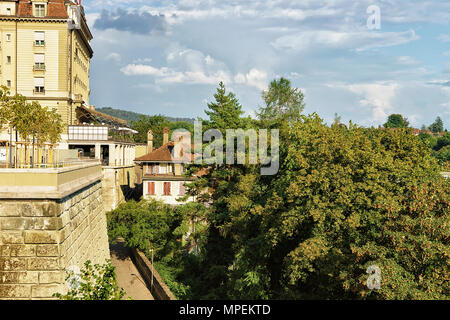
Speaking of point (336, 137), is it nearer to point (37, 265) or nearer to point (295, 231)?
point (295, 231)

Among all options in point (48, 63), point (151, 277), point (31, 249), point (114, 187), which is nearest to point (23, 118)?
point (31, 249)

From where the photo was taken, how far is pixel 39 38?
4431cm

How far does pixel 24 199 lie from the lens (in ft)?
40.8

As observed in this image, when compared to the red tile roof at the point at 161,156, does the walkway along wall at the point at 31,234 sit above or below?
below

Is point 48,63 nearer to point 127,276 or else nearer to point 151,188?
point 151,188

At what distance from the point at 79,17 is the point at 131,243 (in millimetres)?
28788

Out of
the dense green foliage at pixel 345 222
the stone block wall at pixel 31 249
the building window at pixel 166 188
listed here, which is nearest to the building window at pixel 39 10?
the building window at pixel 166 188

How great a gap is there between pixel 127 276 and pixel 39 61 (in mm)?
26482

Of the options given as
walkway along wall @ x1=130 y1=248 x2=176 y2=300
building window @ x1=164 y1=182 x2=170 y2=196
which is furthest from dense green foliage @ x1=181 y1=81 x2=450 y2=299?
building window @ x1=164 y1=182 x2=170 y2=196

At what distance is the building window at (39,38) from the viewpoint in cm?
4422

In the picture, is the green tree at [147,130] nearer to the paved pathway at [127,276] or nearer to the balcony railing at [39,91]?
the balcony railing at [39,91]

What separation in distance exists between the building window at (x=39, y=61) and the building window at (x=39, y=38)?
3.45 feet

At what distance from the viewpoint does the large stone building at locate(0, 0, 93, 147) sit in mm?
43906
